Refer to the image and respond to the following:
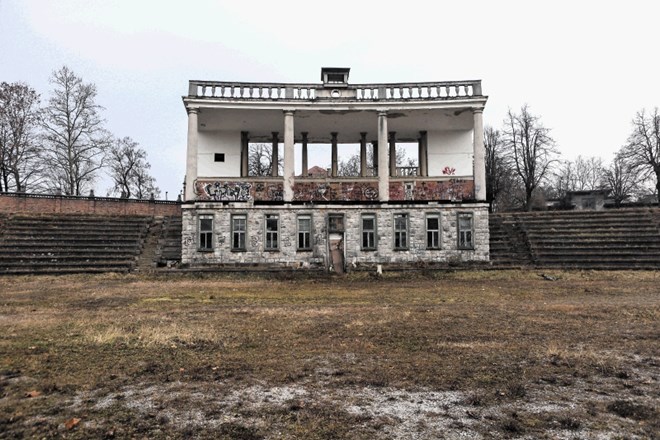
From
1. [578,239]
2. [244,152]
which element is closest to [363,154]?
[244,152]

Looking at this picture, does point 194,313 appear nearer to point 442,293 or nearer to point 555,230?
point 442,293

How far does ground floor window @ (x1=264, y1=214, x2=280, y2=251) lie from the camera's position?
22.0 m

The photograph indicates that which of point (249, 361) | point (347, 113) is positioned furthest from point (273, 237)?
point (249, 361)

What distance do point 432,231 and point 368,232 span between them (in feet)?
11.5

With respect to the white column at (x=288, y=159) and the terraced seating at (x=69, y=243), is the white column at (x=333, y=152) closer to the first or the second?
the white column at (x=288, y=159)

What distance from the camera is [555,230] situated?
25.4 meters

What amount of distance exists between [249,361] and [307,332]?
2.10 metres

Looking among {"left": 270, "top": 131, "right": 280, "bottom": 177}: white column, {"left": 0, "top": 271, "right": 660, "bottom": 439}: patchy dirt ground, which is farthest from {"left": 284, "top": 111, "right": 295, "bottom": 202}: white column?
{"left": 0, "top": 271, "right": 660, "bottom": 439}: patchy dirt ground

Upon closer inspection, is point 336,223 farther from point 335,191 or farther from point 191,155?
point 191,155

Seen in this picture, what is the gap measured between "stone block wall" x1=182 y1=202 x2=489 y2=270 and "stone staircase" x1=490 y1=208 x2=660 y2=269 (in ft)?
8.56

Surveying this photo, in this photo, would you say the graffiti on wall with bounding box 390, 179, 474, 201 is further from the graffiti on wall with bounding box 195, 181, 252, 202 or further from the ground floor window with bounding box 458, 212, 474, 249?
the graffiti on wall with bounding box 195, 181, 252, 202

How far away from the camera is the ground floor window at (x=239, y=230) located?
2197 cm

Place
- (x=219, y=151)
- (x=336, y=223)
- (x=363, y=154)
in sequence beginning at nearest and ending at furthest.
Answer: (x=336, y=223)
(x=219, y=151)
(x=363, y=154)

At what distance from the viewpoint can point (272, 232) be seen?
72.5 feet
